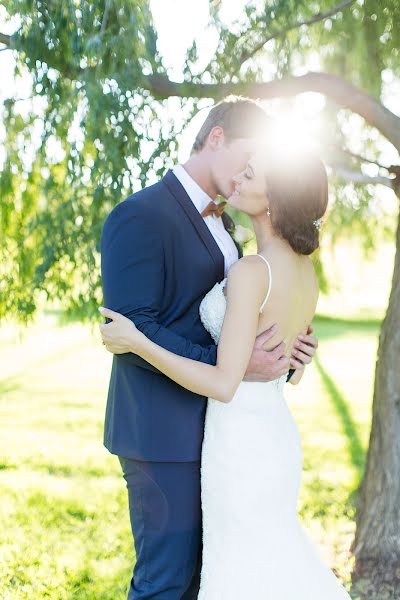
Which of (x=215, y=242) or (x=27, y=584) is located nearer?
(x=215, y=242)

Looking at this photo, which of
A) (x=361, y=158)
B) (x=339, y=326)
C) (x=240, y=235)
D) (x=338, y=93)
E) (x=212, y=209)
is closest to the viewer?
(x=212, y=209)

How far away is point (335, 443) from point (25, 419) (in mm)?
3326

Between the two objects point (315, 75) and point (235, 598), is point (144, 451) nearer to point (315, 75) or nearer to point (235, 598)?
point (235, 598)

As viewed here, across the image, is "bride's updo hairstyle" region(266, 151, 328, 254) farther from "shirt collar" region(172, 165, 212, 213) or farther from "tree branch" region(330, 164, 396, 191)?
"tree branch" region(330, 164, 396, 191)

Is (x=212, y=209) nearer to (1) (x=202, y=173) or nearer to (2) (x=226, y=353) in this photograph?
(1) (x=202, y=173)

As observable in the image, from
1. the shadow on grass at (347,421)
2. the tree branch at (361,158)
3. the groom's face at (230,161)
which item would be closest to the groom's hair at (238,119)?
the groom's face at (230,161)

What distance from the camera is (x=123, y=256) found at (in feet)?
7.89

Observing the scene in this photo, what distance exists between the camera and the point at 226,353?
93.0 inches

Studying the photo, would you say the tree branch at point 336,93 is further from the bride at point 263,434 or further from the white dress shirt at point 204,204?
the bride at point 263,434

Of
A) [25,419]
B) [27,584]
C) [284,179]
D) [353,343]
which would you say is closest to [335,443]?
[25,419]

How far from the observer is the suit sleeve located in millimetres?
2395

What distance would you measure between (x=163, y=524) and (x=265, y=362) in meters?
0.56

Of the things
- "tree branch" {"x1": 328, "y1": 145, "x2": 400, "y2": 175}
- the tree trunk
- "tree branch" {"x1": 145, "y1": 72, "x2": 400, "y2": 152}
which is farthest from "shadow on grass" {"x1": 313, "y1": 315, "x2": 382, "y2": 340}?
"tree branch" {"x1": 145, "y1": 72, "x2": 400, "y2": 152}

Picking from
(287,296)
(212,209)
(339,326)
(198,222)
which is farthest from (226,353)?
(339,326)
